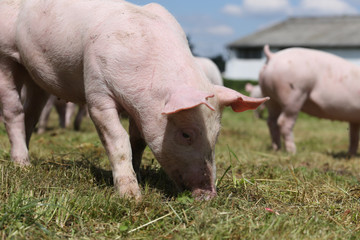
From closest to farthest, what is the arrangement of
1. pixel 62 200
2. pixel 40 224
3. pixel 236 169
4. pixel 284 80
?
pixel 40 224 → pixel 62 200 → pixel 236 169 → pixel 284 80

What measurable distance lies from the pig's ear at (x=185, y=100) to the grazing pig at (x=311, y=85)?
15.4 ft

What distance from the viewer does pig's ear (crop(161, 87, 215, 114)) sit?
2744mm

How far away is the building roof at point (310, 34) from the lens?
105ft

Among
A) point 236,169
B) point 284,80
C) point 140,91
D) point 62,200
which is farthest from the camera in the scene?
point 284,80

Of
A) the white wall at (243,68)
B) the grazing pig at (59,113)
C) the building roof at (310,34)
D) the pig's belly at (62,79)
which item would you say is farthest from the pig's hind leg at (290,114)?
the white wall at (243,68)

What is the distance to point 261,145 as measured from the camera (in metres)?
8.04

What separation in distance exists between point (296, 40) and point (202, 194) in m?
32.8

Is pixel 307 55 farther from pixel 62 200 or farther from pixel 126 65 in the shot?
pixel 62 200

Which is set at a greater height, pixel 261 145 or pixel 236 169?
pixel 236 169

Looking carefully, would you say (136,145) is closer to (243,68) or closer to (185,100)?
(185,100)

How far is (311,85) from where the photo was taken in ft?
24.2

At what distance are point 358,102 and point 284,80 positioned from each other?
4.08 ft

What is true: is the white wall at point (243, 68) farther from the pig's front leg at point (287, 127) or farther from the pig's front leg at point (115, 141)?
the pig's front leg at point (115, 141)

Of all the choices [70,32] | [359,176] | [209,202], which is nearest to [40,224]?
[209,202]
